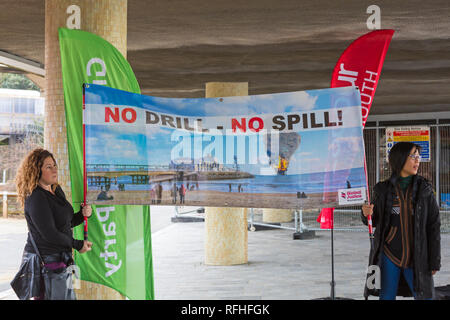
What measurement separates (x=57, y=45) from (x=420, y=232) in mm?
3361

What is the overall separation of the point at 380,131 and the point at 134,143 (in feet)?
56.7

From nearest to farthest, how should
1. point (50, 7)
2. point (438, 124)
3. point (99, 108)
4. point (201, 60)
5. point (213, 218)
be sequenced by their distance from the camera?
point (99, 108)
point (50, 7)
point (201, 60)
point (213, 218)
point (438, 124)

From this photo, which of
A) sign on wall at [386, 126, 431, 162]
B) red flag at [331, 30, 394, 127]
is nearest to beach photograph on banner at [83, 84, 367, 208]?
red flag at [331, 30, 394, 127]

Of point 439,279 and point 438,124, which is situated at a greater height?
point 438,124

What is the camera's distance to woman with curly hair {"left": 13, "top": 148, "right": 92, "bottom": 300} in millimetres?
3729

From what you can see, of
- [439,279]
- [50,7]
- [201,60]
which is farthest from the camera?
[201,60]

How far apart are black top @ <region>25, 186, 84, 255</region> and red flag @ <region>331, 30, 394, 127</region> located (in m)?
3.17

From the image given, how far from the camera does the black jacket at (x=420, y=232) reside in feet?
13.8

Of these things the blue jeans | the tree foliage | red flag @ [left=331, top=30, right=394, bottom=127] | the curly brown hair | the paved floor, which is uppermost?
the tree foliage

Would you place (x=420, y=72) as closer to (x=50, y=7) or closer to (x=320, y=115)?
(x=320, y=115)

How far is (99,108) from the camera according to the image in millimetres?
4309

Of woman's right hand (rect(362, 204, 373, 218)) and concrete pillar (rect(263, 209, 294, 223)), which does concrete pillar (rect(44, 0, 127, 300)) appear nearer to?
woman's right hand (rect(362, 204, 373, 218))

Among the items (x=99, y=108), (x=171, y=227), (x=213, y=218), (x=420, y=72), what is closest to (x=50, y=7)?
(x=99, y=108)

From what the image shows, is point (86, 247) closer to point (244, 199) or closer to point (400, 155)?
point (244, 199)
